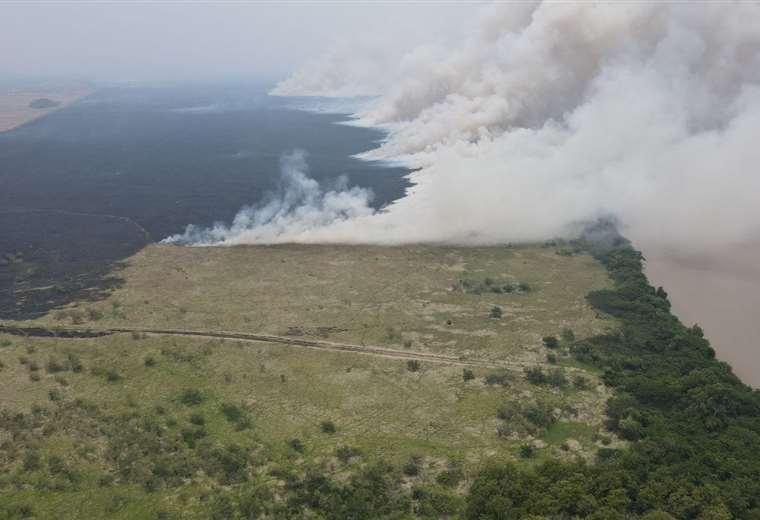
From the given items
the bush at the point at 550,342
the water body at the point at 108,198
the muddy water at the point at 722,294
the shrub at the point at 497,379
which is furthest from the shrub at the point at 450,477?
the water body at the point at 108,198

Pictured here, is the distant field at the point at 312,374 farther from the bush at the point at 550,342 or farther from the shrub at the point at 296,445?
the bush at the point at 550,342

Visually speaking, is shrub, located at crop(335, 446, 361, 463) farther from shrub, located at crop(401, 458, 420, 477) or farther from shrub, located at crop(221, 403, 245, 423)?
shrub, located at crop(221, 403, 245, 423)

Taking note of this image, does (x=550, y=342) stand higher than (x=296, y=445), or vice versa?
(x=550, y=342)

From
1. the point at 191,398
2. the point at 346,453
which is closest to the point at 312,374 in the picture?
the point at 191,398

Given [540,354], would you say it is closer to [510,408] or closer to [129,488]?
[510,408]

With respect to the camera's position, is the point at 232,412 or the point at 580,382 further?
the point at 580,382

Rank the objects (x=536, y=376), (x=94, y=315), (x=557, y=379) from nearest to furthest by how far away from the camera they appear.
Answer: (x=557, y=379)
(x=536, y=376)
(x=94, y=315)

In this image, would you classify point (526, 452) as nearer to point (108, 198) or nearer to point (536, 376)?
point (536, 376)

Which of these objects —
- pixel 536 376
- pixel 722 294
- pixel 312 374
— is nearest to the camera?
pixel 536 376
